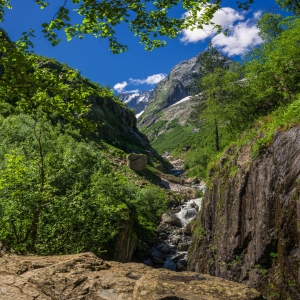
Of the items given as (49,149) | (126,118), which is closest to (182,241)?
(49,149)

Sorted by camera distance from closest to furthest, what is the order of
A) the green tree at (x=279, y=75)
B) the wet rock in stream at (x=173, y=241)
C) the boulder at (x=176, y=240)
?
the green tree at (x=279, y=75), the wet rock in stream at (x=173, y=241), the boulder at (x=176, y=240)

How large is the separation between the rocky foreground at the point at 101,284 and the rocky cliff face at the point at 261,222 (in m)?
5.71

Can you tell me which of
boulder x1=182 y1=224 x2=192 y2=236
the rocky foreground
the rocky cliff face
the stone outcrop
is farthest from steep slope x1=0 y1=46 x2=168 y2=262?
the stone outcrop

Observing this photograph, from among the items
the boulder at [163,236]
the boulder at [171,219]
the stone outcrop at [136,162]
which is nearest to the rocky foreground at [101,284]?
the boulder at [163,236]

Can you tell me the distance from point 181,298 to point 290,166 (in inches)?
334

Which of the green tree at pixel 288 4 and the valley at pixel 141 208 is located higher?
the green tree at pixel 288 4

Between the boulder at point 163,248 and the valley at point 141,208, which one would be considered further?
the boulder at point 163,248

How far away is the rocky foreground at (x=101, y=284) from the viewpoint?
19.4 ft

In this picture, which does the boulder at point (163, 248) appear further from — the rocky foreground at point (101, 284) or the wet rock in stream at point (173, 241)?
the rocky foreground at point (101, 284)

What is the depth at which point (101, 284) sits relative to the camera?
20.7 feet

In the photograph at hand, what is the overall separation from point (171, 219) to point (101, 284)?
33162 mm

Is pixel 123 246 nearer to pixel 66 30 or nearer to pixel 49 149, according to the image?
pixel 49 149

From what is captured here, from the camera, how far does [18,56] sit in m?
5.50

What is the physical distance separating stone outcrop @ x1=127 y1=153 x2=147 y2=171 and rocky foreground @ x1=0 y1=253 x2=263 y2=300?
156 ft
